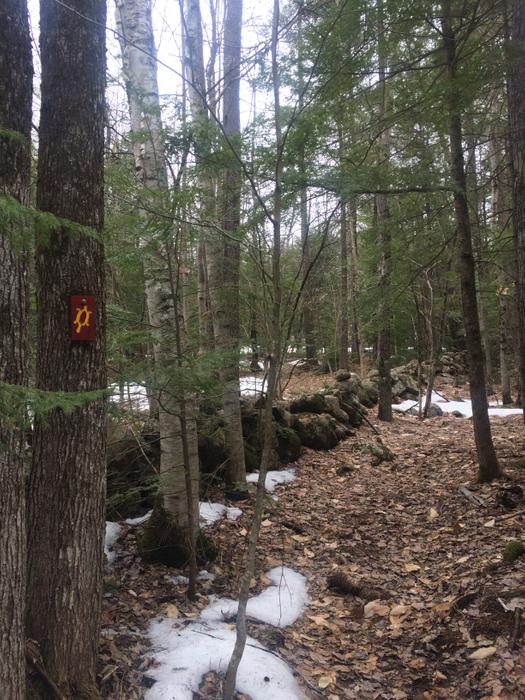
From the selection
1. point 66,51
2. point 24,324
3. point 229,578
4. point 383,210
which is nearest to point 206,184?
point 66,51

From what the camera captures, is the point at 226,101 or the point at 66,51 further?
the point at 226,101

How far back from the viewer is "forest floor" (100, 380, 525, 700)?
319 centimetres

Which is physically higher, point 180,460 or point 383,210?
point 383,210

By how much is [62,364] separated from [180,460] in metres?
2.13

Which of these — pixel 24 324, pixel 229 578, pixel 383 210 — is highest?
pixel 383 210

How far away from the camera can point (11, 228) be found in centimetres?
190

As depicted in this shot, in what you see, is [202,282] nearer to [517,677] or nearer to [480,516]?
[480,516]

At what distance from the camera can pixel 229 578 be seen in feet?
15.1

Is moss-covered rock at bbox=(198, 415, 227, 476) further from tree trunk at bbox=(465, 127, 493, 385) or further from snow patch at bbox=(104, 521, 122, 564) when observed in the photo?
tree trunk at bbox=(465, 127, 493, 385)

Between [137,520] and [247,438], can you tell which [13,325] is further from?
[247,438]

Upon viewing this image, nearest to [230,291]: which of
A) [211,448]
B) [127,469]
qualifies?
[211,448]

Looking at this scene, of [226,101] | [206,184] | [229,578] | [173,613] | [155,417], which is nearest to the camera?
[173,613]

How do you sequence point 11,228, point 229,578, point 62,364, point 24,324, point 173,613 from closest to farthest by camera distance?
point 11,228, point 24,324, point 62,364, point 173,613, point 229,578

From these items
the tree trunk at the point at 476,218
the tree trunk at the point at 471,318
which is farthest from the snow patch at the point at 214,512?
the tree trunk at the point at 476,218
